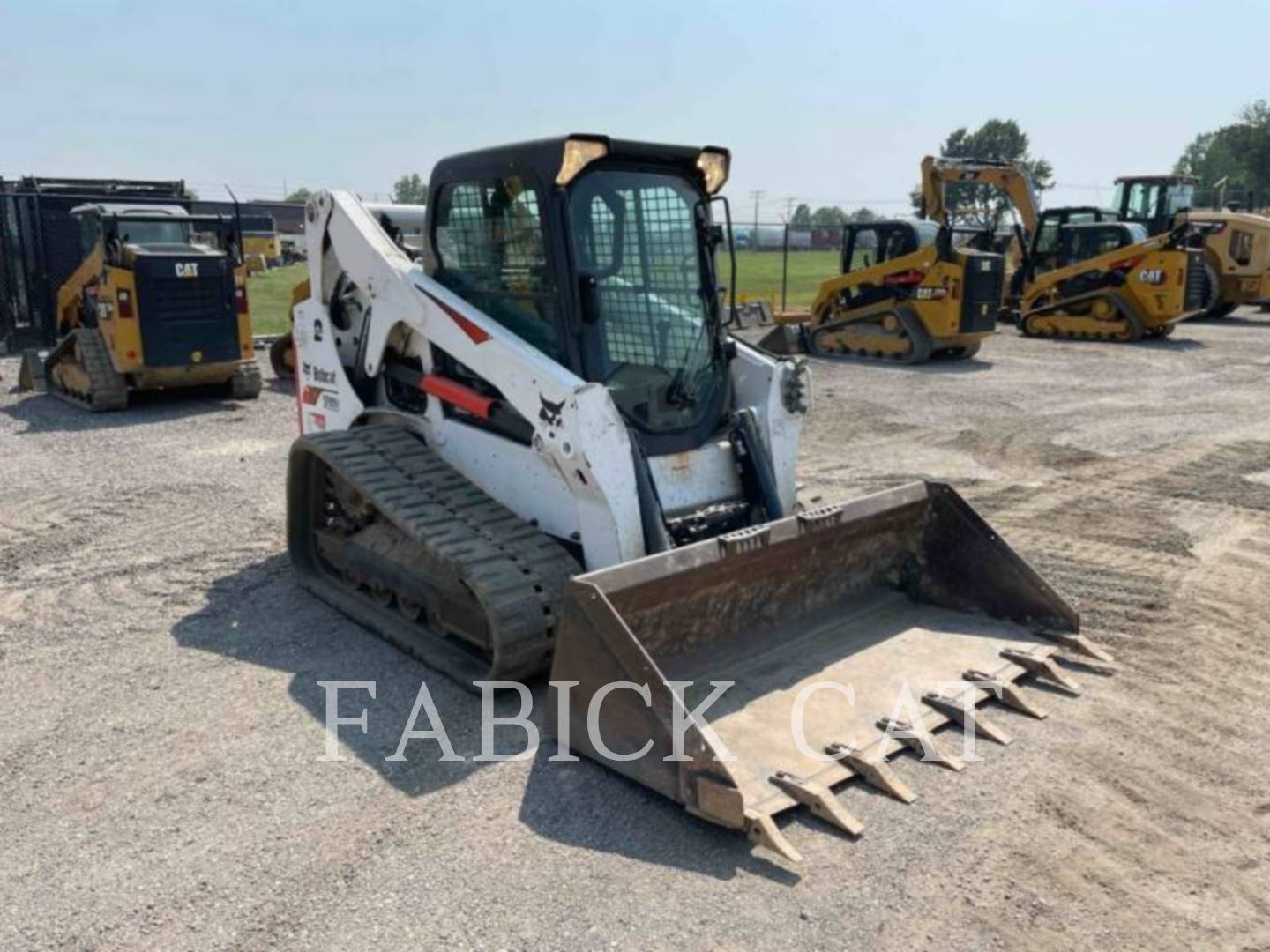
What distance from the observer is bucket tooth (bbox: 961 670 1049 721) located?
4082 millimetres

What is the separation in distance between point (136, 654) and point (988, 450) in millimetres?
7373

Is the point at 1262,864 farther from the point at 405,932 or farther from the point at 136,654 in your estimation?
the point at 136,654

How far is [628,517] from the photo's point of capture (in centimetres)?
431

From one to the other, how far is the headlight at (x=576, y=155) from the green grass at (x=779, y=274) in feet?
36.7

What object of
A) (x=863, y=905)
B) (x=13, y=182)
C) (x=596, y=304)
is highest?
(x=13, y=182)

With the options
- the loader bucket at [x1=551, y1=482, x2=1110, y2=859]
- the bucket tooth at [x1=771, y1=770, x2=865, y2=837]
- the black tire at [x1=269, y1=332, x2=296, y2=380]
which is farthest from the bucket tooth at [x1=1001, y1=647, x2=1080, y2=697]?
the black tire at [x1=269, y1=332, x2=296, y2=380]

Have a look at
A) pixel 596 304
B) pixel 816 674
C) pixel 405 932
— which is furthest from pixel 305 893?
pixel 596 304

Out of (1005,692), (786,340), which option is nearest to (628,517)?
(1005,692)

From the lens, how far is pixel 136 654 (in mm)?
4719

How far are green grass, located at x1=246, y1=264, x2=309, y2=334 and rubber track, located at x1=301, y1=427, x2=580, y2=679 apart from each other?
6256mm

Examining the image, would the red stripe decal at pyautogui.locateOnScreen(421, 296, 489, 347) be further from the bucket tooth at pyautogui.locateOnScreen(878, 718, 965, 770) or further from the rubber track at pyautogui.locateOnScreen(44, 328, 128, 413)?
the rubber track at pyautogui.locateOnScreen(44, 328, 128, 413)

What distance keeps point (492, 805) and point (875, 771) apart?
1346mm

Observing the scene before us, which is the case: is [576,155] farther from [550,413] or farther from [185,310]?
[185,310]

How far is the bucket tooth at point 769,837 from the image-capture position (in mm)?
3148
